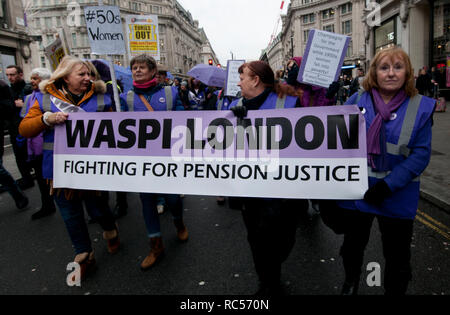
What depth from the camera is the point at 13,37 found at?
2555 centimetres

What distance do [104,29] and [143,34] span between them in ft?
7.38

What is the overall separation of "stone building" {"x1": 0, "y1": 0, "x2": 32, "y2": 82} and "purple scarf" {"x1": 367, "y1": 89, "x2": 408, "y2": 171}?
96.6ft

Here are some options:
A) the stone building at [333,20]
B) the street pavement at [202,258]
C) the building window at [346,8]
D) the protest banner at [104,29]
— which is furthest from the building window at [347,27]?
the protest banner at [104,29]

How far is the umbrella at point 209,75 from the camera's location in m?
6.33

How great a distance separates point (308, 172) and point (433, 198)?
2.99 meters

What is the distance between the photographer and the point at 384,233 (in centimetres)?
203

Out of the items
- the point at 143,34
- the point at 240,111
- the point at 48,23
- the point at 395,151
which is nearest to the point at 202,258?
the point at 240,111

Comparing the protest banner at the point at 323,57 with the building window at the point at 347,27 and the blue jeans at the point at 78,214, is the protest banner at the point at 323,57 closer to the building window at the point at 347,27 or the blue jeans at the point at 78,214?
the blue jeans at the point at 78,214

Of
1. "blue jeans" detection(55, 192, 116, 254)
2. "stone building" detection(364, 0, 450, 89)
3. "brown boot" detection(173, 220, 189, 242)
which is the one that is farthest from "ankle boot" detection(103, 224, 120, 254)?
"stone building" detection(364, 0, 450, 89)

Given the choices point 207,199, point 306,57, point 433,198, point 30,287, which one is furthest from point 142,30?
point 433,198

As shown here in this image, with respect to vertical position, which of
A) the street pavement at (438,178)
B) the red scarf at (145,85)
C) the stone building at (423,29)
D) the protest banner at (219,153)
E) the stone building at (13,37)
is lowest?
the street pavement at (438,178)

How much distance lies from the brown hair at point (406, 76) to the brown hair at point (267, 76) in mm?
511

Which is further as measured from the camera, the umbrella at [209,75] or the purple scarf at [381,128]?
the umbrella at [209,75]
